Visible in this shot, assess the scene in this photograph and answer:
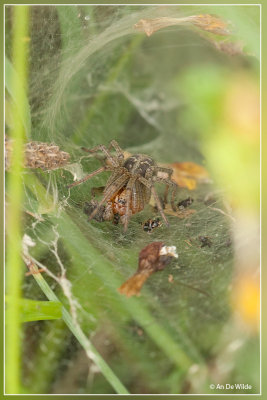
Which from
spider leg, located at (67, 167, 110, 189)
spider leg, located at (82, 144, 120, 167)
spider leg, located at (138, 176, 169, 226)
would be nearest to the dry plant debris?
spider leg, located at (67, 167, 110, 189)

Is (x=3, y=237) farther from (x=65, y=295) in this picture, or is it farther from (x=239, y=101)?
(x=239, y=101)

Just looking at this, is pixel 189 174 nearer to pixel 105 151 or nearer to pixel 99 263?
pixel 105 151

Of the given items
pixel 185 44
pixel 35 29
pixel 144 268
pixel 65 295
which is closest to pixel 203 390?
pixel 144 268

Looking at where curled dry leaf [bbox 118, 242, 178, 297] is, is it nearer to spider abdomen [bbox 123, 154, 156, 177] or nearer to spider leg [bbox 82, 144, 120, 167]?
spider abdomen [bbox 123, 154, 156, 177]

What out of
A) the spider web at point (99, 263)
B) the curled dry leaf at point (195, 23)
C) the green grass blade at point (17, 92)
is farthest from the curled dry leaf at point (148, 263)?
the curled dry leaf at point (195, 23)

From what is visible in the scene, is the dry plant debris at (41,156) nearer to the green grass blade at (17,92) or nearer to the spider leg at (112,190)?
the green grass blade at (17,92)

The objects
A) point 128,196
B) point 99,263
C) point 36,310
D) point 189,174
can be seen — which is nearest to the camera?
point 36,310

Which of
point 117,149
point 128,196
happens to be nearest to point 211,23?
point 117,149
